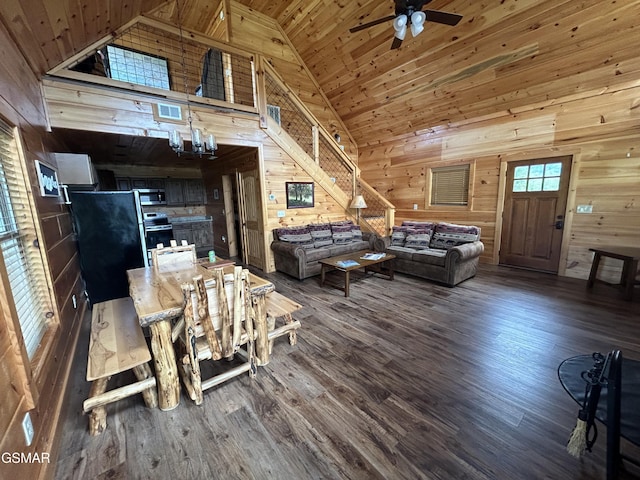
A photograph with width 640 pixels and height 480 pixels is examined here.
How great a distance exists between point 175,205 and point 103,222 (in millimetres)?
3608

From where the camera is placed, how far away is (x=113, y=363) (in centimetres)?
156

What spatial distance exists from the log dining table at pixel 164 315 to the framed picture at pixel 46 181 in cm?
110

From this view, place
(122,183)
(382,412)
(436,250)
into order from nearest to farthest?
(382,412) → (436,250) → (122,183)

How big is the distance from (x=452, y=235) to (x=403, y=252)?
888 mm

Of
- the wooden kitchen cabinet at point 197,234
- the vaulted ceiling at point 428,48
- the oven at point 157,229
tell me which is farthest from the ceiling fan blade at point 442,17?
the wooden kitchen cabinet at point 197,234

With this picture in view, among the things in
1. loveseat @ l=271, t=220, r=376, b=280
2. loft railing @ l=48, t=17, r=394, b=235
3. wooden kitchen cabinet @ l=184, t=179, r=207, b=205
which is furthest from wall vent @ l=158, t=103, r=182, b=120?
wooden kitchen cabinet @ l=184, t=179, r=207, b=205

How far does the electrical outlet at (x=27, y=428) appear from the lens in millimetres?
1200

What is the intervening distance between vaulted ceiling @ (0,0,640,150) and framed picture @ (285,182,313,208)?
2.52 m

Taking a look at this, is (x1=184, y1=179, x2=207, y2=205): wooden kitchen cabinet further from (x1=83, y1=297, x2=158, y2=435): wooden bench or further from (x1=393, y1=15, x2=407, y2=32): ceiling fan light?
(x1=393, y1=15, x2=407, y2=32): ceiling fan light

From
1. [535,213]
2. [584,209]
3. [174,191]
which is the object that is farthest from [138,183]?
[584,209]

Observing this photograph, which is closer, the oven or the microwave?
the oven

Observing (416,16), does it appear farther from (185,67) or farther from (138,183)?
(138,183)

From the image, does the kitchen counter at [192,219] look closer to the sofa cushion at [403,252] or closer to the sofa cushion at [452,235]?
the sofa cushion at [403,252]

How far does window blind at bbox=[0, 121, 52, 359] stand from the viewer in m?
1.57
